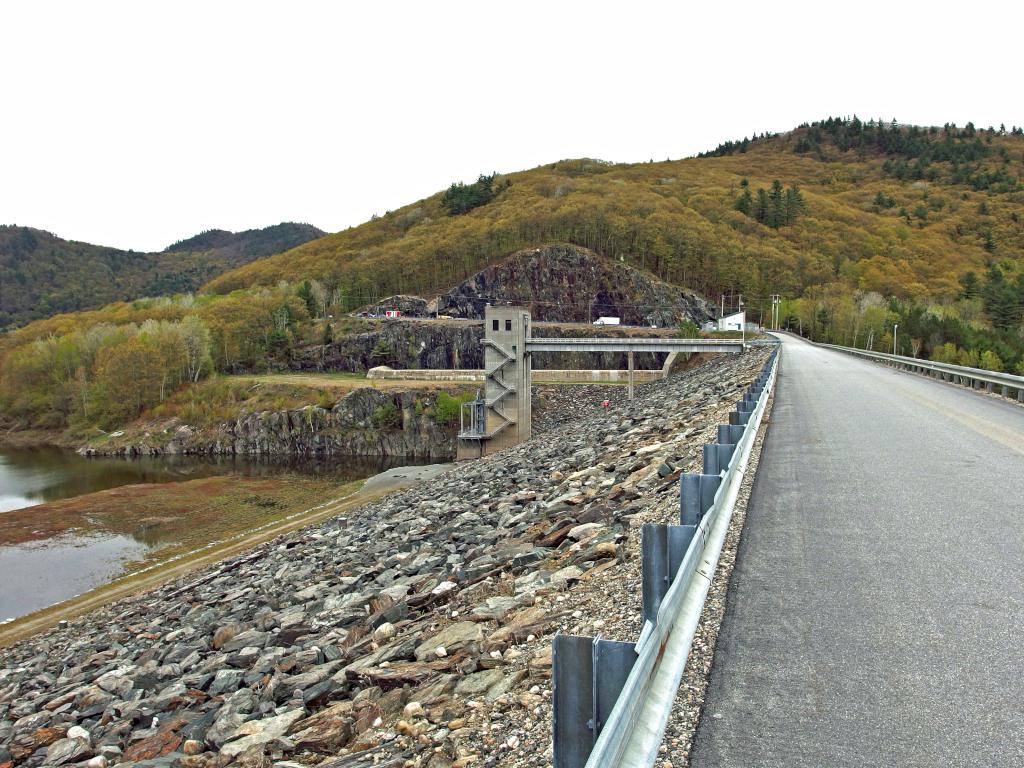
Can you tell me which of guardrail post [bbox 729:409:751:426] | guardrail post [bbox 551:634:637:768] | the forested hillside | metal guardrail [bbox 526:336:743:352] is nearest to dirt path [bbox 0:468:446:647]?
guardrail post [bbox 729:409:751:426]

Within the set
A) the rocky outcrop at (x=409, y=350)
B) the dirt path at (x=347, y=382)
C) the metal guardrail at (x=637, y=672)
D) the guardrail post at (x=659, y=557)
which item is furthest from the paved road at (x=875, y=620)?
the rocky outcrop at (x=409, y=350)

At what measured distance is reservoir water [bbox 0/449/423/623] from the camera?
25125 millimetres

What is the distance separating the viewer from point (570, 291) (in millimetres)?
107062

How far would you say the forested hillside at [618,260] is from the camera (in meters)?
75.6

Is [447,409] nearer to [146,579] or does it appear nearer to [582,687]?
[146,579]

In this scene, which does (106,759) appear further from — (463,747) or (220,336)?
(220,336)

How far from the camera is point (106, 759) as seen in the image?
7730 mm

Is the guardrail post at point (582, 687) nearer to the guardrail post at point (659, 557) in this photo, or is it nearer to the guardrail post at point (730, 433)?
the guardrail post at point (659, 557)

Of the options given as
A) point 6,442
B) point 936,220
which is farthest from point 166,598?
point 936,220

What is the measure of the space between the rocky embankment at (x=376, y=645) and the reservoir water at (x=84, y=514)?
850 centimetres

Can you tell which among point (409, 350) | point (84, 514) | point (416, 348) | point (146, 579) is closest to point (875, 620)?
point (146, 579)

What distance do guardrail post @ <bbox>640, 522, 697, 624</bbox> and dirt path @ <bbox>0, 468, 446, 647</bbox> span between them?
70.5ft

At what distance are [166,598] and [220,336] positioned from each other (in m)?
76.2

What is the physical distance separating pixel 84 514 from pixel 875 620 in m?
41.1
